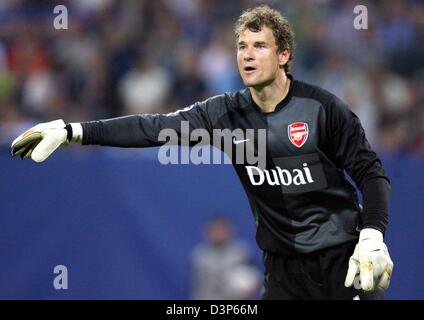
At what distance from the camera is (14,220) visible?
6762 millimetres

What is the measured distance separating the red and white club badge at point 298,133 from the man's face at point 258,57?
0.87 feet

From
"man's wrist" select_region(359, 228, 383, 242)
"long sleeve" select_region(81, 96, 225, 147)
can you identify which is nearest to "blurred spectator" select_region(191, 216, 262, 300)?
"long sleeve" select_region(81, 96, 225, 147)

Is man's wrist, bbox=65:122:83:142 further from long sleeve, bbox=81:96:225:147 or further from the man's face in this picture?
the man's face

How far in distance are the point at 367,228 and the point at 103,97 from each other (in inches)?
→ 184

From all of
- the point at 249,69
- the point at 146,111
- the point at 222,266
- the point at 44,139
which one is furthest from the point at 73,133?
the point at 146,111

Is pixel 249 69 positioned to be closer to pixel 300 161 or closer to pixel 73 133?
pixel 300 161

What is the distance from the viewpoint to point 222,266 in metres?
6.66

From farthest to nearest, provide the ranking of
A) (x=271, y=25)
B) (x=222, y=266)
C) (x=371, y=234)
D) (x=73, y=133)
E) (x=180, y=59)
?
(x=180, y=59) < (x=222, y=266) < (x=271, y=25) < (x=73, y=133) < (x=371, y=234)

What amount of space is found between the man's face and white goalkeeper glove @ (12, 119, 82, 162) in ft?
2.89

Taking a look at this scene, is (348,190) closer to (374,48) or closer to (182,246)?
(182,246)

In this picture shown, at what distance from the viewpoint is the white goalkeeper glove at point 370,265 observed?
3.68 metres

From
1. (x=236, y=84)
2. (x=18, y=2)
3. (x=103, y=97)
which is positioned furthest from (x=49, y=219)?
(x=18, y=2)

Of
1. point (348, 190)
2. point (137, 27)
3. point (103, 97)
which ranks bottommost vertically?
point (348, 190)

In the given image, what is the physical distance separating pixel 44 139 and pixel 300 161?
125cm
